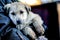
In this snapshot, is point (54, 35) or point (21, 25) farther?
point (54, 35)

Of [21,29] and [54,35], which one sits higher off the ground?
[21,29]

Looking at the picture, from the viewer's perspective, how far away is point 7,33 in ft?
2.96

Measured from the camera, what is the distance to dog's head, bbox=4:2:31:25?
93cm

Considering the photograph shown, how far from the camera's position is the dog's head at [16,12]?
926 mm

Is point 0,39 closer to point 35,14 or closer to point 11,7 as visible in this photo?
point 11,7

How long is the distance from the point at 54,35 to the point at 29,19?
290 millimetres

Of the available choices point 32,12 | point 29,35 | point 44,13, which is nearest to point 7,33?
point 29,35

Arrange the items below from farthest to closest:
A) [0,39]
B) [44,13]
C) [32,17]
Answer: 1. [44,13]
2. [32,17]
3. [0,39]

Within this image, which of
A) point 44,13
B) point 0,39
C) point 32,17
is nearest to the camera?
point 0,39

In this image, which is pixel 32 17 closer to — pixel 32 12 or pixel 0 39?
pixel 32 12

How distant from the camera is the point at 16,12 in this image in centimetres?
94

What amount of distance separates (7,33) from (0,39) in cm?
6

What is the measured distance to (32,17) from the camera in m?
1.00

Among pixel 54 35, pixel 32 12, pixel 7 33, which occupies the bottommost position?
pixel 54 35
